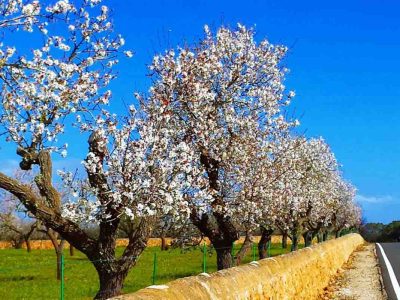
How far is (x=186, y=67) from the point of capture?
16.5 metres

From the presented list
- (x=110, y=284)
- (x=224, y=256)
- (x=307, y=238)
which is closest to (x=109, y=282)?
(x=110, y=284)

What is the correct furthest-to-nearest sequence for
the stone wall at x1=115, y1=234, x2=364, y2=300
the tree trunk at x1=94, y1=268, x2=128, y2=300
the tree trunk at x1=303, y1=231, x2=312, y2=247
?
the tree trunk at x1=303, y1=231, x2=312, y2=247
the tree trunk at x1=94, y1=268, x2=128, y2=300
the stone wall at x1=115, y1=234, x2=364, y2=300

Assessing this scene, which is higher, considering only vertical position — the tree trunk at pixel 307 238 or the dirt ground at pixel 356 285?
the tree trunk at pixel 307 238

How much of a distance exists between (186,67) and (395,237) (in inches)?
3521

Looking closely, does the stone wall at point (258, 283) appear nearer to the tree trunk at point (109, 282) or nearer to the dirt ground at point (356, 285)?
the dirt ground at point (356, 285)

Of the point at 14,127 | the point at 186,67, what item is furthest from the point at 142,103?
the point at 14,127

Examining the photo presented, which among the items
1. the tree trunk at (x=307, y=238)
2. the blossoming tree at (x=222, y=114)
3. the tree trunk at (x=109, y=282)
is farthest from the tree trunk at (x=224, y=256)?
the tree trunk at (x=307, y=238)

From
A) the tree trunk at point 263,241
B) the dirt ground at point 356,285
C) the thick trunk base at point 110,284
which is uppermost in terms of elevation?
the tree trunk at point 263,241

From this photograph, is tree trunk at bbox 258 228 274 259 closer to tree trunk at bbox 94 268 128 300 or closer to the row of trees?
the row of trees

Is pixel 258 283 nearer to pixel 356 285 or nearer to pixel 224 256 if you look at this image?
pixel 224 256

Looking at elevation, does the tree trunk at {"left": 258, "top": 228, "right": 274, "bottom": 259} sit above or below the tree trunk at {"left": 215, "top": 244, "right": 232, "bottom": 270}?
above

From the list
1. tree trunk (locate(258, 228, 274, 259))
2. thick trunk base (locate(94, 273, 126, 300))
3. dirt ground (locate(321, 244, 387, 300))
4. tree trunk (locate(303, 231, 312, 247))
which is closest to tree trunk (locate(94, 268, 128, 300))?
thick trunk base (locate(94, 273, 126, 300))

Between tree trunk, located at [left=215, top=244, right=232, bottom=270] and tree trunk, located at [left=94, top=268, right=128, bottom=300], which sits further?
tree trunk, located at [left=215, top=244, right=232, bottom=270]

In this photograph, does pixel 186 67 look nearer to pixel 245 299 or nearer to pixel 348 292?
pixel 348 292
